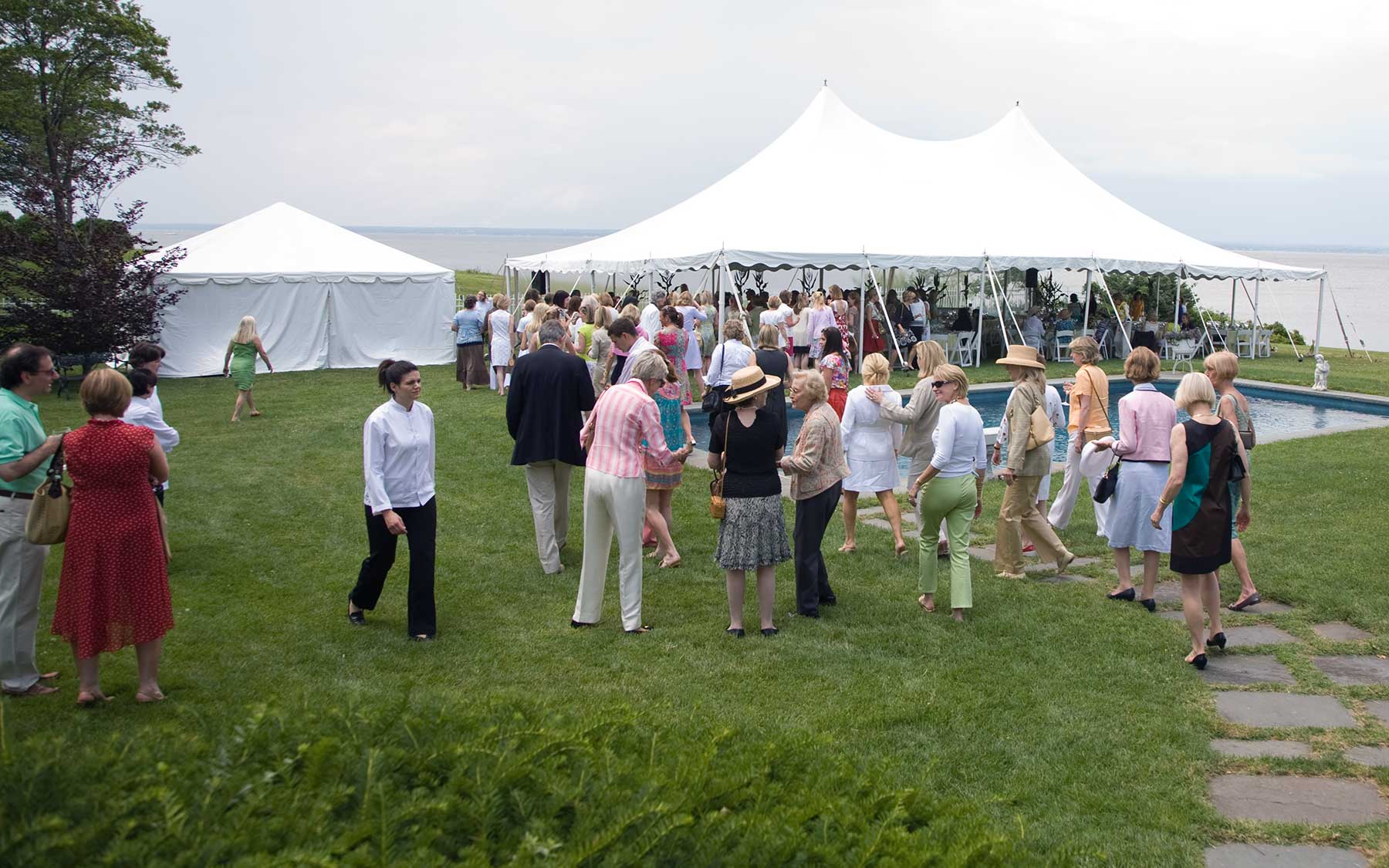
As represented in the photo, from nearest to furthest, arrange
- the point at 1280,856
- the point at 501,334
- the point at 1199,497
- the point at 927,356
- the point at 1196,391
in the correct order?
the point at 1280,856, the point at 1199,497, the point at 1196,391, the point at 927,356, the point at 501,334

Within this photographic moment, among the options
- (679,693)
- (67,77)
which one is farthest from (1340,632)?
(67,77)

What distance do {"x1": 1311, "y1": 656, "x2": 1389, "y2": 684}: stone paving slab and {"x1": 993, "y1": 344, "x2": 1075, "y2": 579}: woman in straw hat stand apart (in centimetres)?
173

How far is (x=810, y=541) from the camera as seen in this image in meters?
6.28

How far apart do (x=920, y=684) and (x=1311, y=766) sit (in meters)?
1.70

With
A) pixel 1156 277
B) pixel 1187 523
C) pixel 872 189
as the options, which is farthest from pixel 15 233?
pixel 1156 277

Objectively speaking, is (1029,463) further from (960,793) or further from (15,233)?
(15,233)

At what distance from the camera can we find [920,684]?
207 inches

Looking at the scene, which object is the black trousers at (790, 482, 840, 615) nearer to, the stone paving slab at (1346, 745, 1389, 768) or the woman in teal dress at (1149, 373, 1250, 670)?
the woman in teal dress at (1149, 373, 1250, 670)

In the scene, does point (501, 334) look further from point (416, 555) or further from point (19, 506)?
point (19, 506)

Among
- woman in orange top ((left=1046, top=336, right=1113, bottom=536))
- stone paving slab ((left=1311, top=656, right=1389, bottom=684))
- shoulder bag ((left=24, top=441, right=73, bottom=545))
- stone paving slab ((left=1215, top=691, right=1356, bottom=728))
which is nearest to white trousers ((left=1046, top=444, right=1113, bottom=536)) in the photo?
woman in orange top ((left=1046, top=336, right=1113, bottom=536))

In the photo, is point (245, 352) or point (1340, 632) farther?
point (245, 352)

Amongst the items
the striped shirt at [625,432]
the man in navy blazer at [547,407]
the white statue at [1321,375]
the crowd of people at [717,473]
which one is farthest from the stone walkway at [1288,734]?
the white statue at [1321,375]

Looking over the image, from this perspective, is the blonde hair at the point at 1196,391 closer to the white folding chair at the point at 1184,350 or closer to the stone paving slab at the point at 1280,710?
the stone paving slab at the point at 1280,710

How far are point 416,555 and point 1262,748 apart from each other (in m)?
4.33
